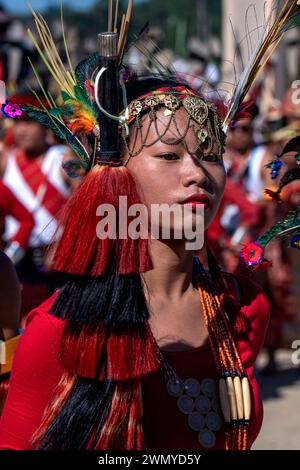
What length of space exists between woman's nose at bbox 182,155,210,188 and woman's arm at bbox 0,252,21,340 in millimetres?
779

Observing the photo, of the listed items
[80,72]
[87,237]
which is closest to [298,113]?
[80,72]

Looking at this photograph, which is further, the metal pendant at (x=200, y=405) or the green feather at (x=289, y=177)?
the green feather at (x=289, y=177)

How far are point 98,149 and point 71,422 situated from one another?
26.2 inches

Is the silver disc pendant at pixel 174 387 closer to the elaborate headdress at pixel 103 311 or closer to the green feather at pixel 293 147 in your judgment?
the elaborate headdress at pixel 103 311

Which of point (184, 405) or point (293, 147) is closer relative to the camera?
point (184, 405)

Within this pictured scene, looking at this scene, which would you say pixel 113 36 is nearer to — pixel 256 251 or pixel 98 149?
pixel 98 149

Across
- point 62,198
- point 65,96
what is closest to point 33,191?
point 62,198

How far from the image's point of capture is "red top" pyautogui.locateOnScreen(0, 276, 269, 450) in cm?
242

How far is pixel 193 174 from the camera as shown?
8.34ft

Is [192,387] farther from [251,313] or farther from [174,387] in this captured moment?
[251,313]

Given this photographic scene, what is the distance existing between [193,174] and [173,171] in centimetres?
5

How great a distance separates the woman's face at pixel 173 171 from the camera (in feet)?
8.36

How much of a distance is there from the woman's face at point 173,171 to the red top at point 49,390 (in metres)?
0.36

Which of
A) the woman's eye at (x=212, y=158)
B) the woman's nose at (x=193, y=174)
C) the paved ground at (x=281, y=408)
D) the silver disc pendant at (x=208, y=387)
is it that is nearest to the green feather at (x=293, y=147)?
the woman's eye at (x=212, y=158)
